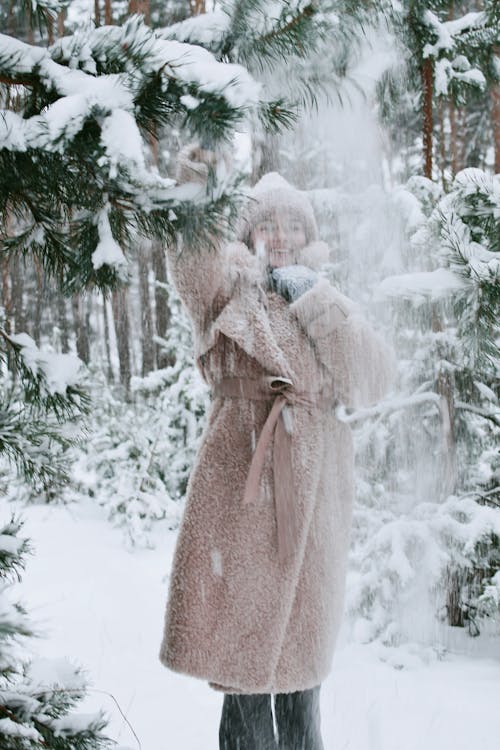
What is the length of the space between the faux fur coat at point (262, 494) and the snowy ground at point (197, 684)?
0.59m

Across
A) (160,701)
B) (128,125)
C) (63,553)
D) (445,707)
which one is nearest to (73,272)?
(128,125)

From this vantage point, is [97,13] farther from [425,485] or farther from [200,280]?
[425,485]

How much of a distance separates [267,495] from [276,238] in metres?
0.72

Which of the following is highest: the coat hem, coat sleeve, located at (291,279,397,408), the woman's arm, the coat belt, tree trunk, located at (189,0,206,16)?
tree trunk, located at (189,0,206,16)

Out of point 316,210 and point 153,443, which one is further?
point 153,443

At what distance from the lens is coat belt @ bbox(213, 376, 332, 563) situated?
5.32ft

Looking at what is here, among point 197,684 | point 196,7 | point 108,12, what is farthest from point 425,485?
point 108,12

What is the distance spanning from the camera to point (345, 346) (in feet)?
5.56

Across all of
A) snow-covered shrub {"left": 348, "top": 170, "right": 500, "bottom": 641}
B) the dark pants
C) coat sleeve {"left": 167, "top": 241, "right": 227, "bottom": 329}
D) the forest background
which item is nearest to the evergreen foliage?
the forest background

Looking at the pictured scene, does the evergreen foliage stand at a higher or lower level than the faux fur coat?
higher

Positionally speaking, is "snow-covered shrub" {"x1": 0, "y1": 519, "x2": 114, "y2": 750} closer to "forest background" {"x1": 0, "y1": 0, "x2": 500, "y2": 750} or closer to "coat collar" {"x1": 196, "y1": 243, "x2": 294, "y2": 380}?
"forest background" {"x1": 0, "y1": 0, "x2": 500, "y2": 750}

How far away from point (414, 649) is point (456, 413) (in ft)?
3.89

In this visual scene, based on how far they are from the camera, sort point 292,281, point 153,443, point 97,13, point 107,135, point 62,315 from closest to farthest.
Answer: point 107,135 < point 97,13 < point 292,281 < point 62,315 < point 153,443

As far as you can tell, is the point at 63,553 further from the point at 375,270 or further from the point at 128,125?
the point at 128,125
